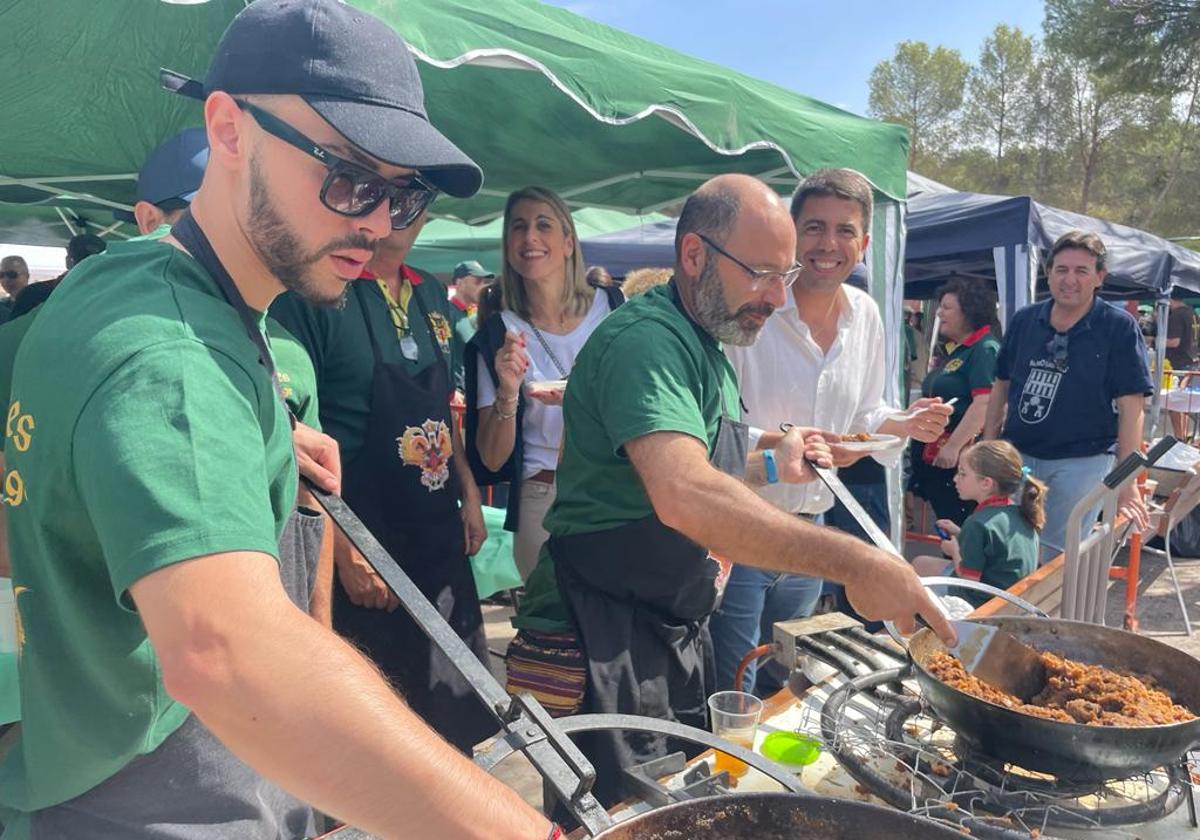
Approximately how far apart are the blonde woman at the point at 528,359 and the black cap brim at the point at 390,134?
1.64m

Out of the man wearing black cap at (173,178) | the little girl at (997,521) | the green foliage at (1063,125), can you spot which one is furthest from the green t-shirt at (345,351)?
the green foliage at (1063,125)

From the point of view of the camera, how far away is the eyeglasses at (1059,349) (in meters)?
4.29

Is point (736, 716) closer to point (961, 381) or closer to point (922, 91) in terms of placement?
point (961, 381)

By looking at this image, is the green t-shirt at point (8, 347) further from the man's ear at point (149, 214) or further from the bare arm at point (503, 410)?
the bare arm at point (503, 410)

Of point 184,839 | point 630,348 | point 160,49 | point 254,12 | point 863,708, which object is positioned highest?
point 160,49

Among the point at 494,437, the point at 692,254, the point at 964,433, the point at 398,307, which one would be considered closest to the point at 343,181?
the point at 692,254

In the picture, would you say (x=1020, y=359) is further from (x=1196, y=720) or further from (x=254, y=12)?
(x=254, y=12)

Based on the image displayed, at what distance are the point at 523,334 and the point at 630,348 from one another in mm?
1343

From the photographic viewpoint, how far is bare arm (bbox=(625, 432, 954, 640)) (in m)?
1.50

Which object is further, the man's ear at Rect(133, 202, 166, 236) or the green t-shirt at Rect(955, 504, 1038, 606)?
the green t-shirt at Rect(955, 504, 1038, 606)

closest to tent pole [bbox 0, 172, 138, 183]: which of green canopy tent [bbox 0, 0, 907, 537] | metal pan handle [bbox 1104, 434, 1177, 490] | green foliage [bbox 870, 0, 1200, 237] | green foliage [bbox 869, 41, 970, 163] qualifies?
green canopy tent [bbox 0, 0, 907, 537]

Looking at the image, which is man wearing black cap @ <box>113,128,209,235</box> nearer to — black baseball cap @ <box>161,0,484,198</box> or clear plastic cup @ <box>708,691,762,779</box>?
black baseball cap @ <box>161,0,484,198</box>

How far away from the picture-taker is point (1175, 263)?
910cm

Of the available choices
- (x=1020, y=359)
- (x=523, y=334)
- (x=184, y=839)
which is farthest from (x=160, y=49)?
(x=1020, y=359)
